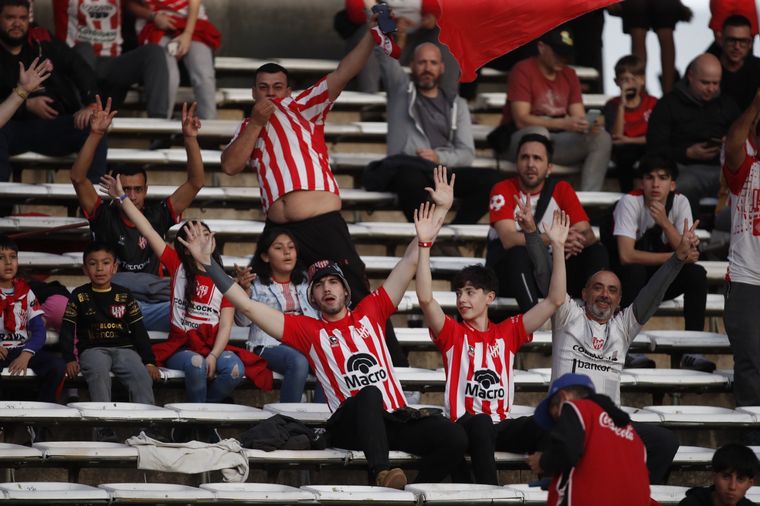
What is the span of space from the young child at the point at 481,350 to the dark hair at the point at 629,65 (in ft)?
9.58

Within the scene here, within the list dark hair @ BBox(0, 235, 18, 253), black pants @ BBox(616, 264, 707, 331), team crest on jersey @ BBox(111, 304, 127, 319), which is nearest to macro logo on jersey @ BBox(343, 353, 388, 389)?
team crest on jersey @ BBox(111, 304, 127, 319)

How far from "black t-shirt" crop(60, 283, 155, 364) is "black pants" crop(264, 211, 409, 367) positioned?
2.81 ft

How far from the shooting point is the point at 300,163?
754 centimetres

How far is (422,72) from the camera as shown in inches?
364

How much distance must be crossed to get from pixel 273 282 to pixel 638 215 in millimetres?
2120

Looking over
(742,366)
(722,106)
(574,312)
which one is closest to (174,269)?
(574,312)

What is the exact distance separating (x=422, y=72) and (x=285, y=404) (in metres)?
2.97

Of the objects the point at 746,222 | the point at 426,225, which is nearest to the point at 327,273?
the point at 426,225

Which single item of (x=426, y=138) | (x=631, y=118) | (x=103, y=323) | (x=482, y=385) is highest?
(x=631, y=118)

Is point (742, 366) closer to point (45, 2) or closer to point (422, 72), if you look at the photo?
point (422, 72)

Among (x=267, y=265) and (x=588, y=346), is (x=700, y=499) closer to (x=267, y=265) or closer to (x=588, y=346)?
(x=588, y=346)

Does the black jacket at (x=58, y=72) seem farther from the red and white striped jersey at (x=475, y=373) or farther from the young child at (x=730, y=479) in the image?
the young child at (x=730, y=479)

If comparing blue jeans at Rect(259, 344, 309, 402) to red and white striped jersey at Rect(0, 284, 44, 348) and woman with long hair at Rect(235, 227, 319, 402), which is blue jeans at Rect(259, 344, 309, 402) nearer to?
woman with long hair at Rect(235, 227, 319, 402)

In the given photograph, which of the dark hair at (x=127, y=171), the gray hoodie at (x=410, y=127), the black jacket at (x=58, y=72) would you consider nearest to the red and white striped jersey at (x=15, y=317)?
the dark hair at (x=127, y=171)
